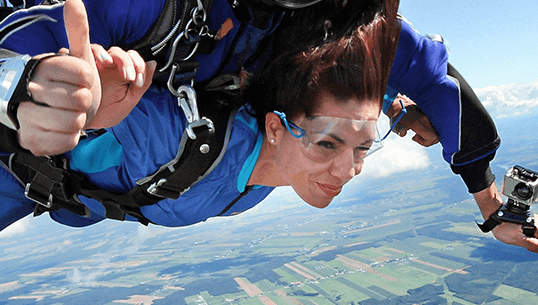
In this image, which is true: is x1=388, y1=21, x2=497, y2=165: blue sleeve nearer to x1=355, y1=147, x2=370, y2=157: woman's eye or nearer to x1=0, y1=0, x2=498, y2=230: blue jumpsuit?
x1=0, y1=0, x2=498, y2=230: blue jumpsuit

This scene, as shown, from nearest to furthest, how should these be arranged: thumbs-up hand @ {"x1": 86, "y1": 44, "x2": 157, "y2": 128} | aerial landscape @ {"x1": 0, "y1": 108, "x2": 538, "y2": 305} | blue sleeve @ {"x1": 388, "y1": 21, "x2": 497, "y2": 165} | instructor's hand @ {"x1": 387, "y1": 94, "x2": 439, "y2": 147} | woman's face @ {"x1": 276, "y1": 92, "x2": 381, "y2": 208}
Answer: thumbs-up hand @ {"x1": 86, "y1": 44, "x2": 157, "y2": 128} → woman's face @ {"x1": 276, "y1": 92, "x2": 381, "y2": 208} → blue sleeve @ {"x1": 388, "y1": 21, "x2": 497, "y2": 165} → instructor's hand @ {"x1": 387, "y1": 94, "x2": 439, "y2": 147} → aerial landscape @ {"x1": 0, "y1": 108, "x2": 538, "y2": 305}

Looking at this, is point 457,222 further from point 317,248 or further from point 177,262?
point 177,262

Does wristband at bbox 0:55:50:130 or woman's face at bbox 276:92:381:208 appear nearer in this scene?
wristband at bbox 0:55:50:130

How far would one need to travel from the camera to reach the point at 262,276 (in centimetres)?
3197

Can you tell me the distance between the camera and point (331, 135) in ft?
3.94

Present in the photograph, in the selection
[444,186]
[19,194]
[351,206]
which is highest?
[19,194]

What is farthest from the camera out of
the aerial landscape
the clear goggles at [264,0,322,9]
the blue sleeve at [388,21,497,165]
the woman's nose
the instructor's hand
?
the aerial landscape

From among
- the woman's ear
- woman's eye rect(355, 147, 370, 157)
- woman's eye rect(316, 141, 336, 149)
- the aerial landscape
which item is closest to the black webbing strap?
the woman's ear

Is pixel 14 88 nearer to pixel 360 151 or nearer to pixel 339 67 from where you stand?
pixel 339 67

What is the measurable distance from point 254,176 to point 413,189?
2523 inches

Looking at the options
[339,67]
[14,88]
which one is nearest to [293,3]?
[339,67]

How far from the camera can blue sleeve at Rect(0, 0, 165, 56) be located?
2.66 feet

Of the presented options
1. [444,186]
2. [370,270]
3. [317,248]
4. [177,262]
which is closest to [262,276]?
[317,248]

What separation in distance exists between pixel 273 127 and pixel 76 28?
812mm
